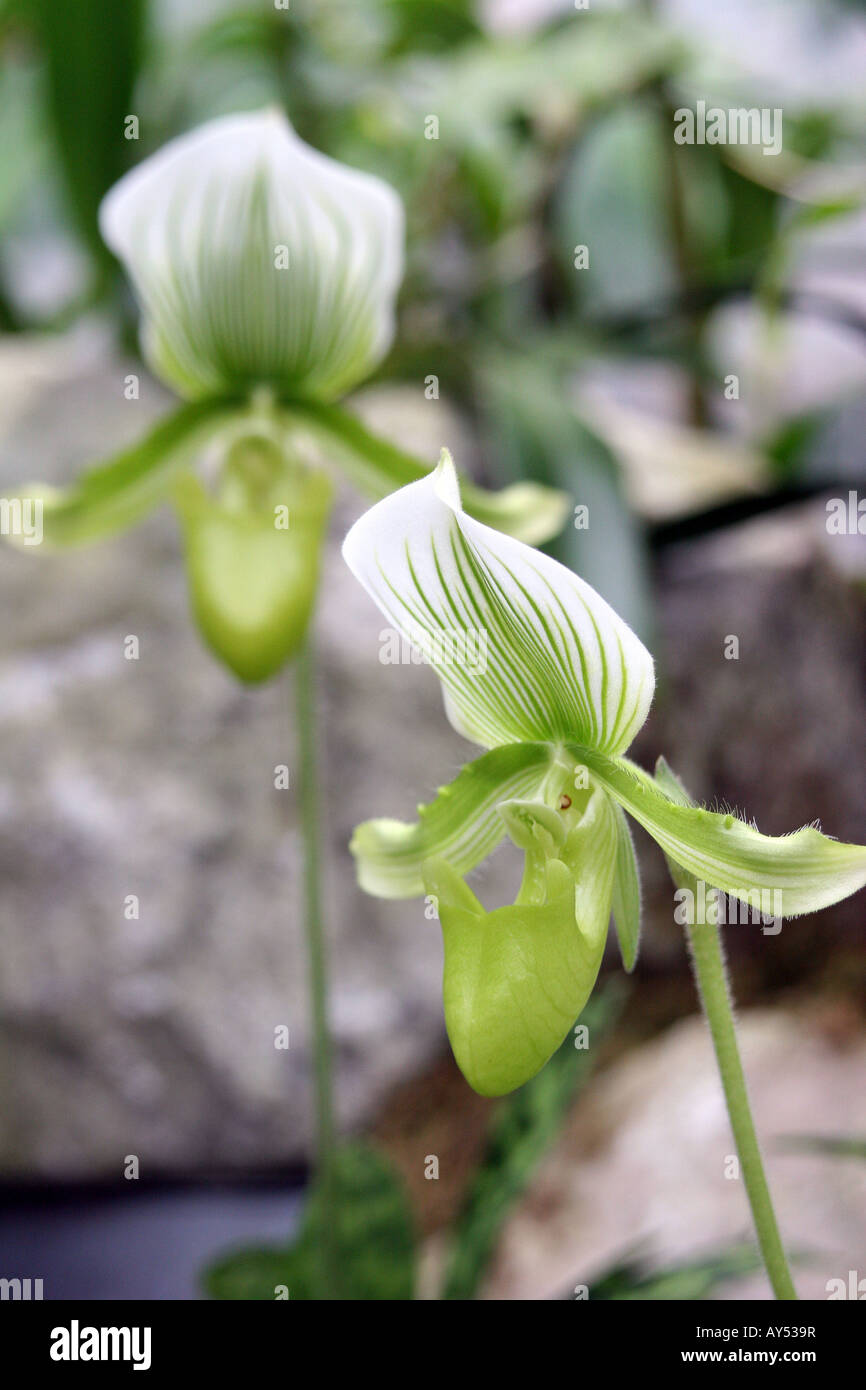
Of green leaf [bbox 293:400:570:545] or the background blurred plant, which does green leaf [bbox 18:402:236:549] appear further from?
the background blurred plant

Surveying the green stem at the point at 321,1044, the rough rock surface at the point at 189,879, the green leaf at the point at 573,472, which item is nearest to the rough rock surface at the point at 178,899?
the rough rock surface at the point at 189,879

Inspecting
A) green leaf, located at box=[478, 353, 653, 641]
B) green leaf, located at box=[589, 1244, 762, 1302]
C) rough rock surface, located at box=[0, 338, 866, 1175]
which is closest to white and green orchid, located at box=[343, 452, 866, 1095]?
green leaf, located at box=[589, 1244, 762, 1302]

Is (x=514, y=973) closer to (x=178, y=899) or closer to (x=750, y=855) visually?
(x=750, y=855)

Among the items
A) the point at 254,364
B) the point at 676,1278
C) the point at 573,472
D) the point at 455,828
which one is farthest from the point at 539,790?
the point at 573,472

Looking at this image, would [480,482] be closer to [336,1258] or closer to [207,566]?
[207,566]

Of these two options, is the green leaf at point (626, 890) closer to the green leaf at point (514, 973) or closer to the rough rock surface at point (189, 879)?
the green leaf at point (514, 973)

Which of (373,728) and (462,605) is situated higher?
(373,728)
